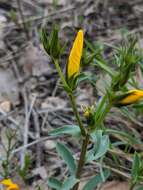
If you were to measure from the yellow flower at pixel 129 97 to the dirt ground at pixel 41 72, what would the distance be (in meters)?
0.67

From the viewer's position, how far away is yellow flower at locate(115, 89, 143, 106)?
1.43 metres

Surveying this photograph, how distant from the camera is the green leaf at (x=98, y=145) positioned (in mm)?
1583

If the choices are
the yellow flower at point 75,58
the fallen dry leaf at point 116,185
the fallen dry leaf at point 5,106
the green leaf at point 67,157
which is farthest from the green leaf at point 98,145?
Answer: the fallen dry leaf at point 5,106

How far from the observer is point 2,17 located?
3.18 metres

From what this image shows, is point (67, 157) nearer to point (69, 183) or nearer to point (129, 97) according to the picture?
point (69, 183)

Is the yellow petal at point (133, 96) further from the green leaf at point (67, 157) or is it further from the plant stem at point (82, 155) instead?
the green leaf at point (67, 157)

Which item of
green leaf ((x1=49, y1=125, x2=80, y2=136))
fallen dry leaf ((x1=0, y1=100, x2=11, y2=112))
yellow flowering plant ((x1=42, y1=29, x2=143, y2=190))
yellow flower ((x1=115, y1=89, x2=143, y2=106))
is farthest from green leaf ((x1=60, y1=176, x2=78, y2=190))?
fallen dry leaf ((x1=0, y1=100, x2=11, y2=112))

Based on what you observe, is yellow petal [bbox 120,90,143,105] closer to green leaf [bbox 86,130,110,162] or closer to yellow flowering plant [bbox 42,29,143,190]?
yellow flowering plant [bbox 42,29,143,190]

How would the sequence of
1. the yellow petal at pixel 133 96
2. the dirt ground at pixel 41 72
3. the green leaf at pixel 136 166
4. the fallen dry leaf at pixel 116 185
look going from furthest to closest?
the dirt ground at pixel 41 72 → the fallen dry leaf at pixel 116 185 → the green leaf at pixel 136 166 → the yellow petal at pixel 133 96

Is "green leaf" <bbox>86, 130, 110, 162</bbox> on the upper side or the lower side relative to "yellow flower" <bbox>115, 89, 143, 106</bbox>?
lower

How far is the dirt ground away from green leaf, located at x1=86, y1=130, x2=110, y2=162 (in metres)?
0.45

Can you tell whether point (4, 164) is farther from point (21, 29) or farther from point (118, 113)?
point (21, 29)

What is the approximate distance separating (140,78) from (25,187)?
2.42ft

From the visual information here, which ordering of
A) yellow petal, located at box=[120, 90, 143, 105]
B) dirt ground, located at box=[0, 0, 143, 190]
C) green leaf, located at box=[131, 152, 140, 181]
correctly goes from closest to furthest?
yellow petal, located at box=[120, 90, 143, 105]
green leaf, located at box=[131, 152, 140, 181]
dirt ground, located at box=[0, 0, 143, 190]
